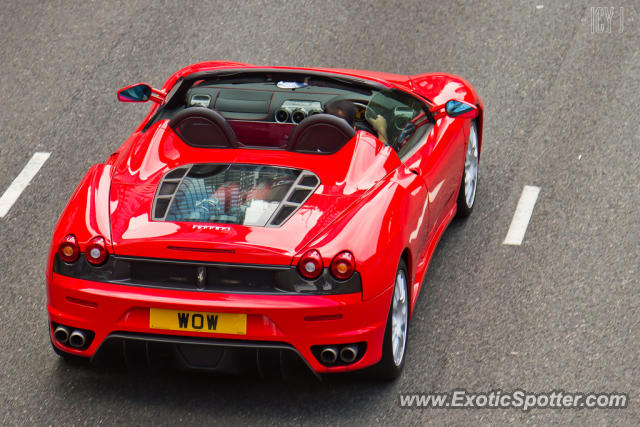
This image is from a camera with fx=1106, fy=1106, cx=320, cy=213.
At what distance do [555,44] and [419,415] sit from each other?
5.98m

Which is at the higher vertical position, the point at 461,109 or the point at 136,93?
the point at 136,93

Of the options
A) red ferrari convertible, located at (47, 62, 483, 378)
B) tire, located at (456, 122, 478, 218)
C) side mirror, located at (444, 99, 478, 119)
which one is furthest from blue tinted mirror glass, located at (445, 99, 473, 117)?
tire, located at (456, 122, 478, 218)

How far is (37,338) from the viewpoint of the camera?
21.5 ft

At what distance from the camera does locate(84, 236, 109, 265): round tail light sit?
556 centimetres

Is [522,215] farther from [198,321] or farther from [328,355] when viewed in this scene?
[198,321]

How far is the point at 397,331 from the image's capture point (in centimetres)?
607

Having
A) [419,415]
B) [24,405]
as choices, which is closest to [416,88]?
[419,415]

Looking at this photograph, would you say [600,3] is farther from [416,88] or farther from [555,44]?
[416,88]

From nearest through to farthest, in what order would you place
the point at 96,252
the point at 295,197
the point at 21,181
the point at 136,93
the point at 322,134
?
1. the point at 96,252
2. the point at 295,197
3. the point at 322,134
4. the point at 136,93
5. the point at 21,181

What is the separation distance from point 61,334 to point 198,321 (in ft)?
2.60

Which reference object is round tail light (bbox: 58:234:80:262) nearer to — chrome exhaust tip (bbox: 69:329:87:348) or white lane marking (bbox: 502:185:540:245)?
chrome exhaust tip (bbox: 69:329:87:348)

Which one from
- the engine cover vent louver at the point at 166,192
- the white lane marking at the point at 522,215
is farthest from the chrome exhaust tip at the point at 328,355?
the white lane marking at the point at 522,215

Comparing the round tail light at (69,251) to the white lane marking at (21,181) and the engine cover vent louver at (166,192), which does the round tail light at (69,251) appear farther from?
the white lane marking at (21,181)

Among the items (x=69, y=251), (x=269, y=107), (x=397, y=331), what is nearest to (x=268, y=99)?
(x=269, y=107)
